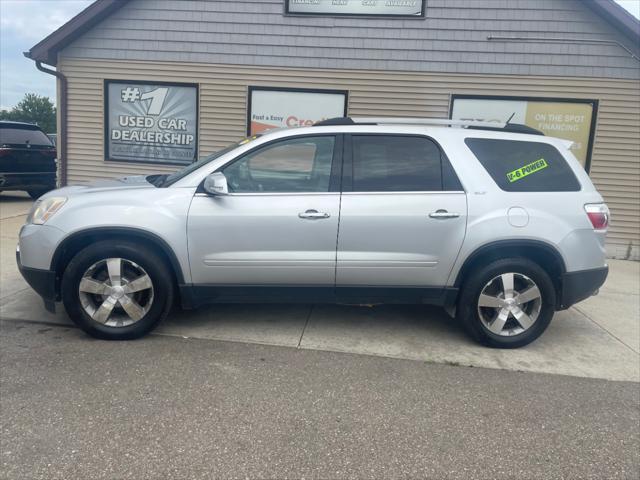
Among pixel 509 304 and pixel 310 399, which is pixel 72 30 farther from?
pixel 509 304

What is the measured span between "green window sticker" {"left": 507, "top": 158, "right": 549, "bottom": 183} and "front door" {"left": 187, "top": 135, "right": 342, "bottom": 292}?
1.41 metres

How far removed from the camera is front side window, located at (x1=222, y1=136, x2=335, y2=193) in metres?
4.27

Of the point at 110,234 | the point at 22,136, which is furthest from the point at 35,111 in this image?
the point at 110,234

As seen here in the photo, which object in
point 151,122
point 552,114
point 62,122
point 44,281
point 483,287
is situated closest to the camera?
point 44,281

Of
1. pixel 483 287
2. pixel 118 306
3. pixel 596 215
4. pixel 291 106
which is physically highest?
pixel 291 106

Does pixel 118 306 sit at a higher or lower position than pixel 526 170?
lower

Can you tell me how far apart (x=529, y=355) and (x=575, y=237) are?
1.02 metres

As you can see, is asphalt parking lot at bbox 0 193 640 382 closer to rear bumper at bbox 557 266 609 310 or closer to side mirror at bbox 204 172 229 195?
rear bumper at bbox 557 266 609 310

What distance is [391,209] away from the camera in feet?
13.8

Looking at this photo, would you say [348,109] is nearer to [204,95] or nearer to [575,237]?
[204,95]

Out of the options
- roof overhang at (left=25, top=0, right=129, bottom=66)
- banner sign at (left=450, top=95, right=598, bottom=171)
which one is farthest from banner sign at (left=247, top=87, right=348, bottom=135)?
roof overhang at (left=25, top=0, right=129, bottom=66)

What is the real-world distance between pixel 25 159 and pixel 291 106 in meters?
6.12

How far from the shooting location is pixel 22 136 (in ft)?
36.6

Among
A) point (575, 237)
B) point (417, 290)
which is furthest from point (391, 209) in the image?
point (575, 237)
